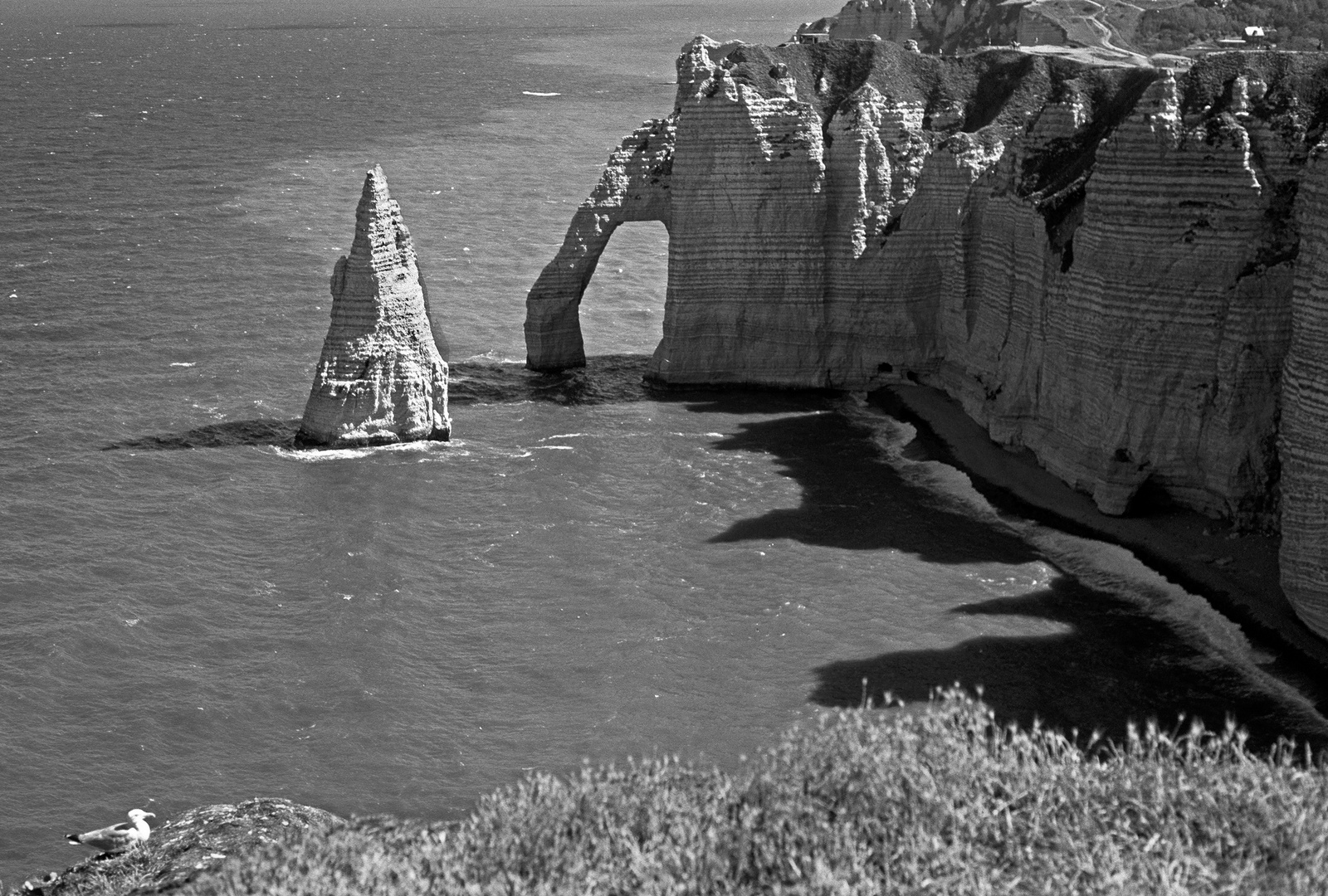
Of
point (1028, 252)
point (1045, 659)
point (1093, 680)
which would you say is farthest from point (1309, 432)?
point (1028, 252)

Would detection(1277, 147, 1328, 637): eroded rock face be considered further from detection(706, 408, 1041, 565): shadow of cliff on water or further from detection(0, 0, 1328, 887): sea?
detection(706, 408, 1041, 565): shadow of cliff on water

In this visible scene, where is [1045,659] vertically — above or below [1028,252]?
below

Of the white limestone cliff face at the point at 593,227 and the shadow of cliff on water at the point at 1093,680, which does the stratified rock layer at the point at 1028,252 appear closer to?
the white limestone cliff face at the point at 593,227

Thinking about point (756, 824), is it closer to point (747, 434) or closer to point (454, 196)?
point (747, 434)

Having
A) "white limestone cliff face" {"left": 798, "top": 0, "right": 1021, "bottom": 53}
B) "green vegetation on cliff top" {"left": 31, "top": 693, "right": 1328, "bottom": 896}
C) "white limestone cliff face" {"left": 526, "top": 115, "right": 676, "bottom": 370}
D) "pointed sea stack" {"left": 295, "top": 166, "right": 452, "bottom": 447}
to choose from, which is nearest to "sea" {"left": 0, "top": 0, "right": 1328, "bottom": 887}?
"pointed sea stack" {"left": 295, "top": 166, "right": 452, "bottom": 447}

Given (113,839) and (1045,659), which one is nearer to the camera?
(113,839)

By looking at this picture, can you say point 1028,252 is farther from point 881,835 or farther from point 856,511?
point 881,835

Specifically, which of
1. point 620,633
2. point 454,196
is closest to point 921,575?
point 620,633
